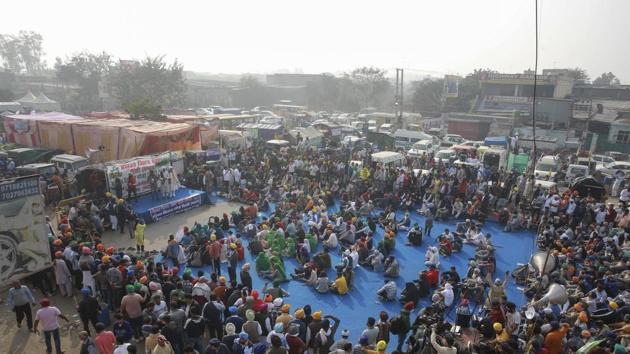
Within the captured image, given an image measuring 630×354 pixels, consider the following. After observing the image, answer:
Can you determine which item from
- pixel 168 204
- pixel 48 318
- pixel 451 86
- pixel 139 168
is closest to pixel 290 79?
pixel 451 86

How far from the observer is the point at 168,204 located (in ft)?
55.2

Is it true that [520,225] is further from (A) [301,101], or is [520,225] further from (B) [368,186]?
(A) [301,101]

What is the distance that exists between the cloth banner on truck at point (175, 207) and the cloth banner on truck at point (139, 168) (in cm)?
146

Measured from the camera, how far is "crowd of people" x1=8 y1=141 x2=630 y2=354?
7.61 m

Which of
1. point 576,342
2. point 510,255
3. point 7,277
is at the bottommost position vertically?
point 510,255

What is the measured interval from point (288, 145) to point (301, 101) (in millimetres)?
47592

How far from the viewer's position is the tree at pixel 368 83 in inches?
2665

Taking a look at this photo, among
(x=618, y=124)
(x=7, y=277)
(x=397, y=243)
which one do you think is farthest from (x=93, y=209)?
(x=618, y=124)

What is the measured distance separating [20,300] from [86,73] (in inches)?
2251

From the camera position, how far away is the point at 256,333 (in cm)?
763

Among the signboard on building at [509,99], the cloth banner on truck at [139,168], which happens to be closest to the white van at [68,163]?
the cloth banner on truck at [139,168]

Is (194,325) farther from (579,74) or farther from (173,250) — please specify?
(579,74)

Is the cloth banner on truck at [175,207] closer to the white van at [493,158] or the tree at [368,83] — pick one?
the white van at [493,158]

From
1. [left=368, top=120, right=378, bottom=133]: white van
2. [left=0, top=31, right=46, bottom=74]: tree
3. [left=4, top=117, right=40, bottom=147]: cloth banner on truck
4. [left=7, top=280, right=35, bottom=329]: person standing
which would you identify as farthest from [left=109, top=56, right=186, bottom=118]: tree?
[left=0, top=31, right=46, bottom=74]: tree
